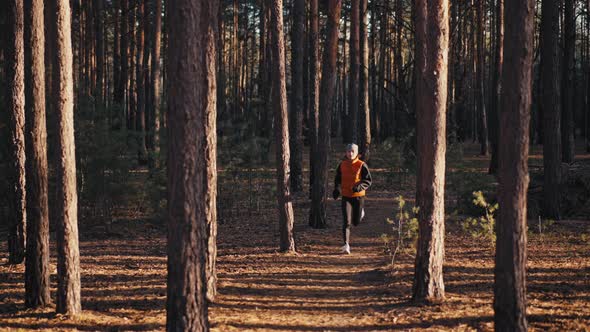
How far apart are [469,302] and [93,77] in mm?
31664

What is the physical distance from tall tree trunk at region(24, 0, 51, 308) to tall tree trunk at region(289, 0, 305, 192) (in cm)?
935

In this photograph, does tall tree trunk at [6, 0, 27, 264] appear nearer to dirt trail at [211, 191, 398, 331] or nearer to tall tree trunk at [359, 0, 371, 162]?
dirt trail at [211, 191, 398, 331]

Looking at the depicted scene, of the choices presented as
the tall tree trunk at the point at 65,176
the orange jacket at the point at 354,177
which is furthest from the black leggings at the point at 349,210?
the tall tree trunk at the point at 65,176

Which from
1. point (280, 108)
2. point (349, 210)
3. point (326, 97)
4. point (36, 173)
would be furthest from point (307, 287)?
point (326, 97)

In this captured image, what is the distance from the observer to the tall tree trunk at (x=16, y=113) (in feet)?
33.9

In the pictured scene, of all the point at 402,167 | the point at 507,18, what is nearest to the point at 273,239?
the point at 507,18

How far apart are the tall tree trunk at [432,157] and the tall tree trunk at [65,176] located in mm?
4647

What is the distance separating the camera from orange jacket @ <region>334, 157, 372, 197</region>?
11.8 m

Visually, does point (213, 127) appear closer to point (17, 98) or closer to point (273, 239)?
point (17, 98)

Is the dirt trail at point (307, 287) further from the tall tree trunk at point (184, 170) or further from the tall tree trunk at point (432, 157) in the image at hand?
the tall tree trunk at point (184, 170)

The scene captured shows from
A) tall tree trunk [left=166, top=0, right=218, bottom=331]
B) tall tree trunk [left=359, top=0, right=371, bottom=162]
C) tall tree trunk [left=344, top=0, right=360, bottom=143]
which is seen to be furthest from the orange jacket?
tall tree trunk [left=359, top=0, right=371, bottom=162]

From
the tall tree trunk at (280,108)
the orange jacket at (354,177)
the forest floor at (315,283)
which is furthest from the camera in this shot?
the orange jacket at (354,177)

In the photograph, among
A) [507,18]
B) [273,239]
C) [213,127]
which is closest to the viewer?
[507,18]

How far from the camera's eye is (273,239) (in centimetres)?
1392
